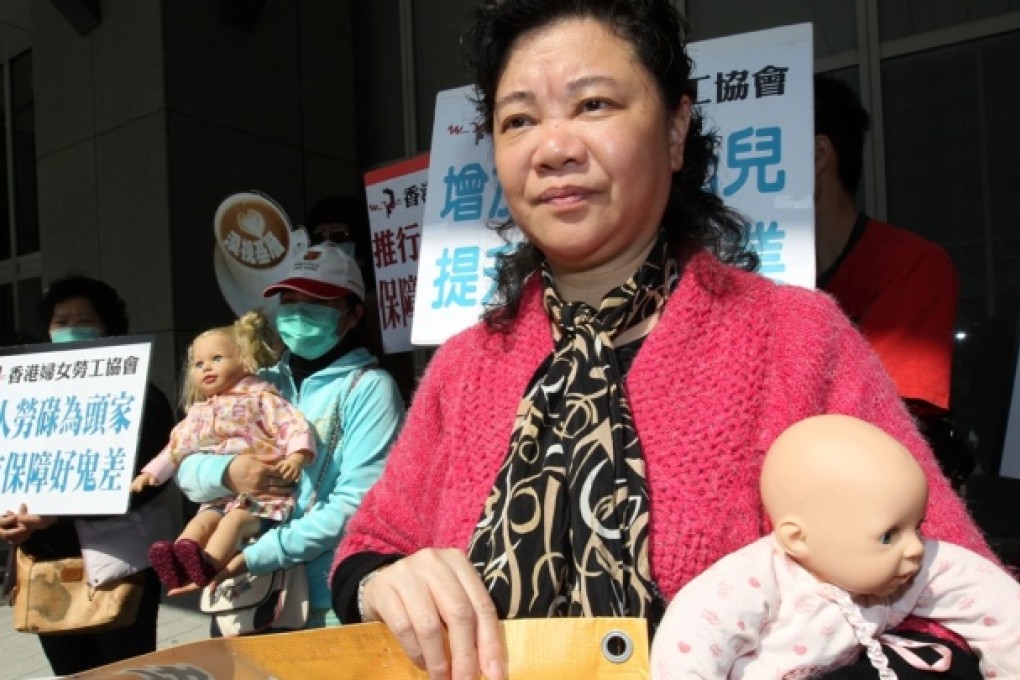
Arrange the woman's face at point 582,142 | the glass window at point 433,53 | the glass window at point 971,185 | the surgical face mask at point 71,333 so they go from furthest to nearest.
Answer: the glass window at point 433,53
the glass window at point 971,185
the surgical face mask at point 71,333
the woman's face at point 582,142

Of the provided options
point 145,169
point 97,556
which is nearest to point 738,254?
point 97,556

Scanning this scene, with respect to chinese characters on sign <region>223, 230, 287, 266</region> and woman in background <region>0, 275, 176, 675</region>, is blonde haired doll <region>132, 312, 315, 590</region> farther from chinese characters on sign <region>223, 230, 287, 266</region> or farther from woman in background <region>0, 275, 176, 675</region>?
chinese characters on sign <region>223, 230, 287, 266</region>

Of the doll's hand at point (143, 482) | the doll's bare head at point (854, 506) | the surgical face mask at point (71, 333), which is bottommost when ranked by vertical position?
the doll's hand at point (143, 482)

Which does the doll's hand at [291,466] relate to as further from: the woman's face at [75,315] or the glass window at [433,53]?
the glass window at [433,53]

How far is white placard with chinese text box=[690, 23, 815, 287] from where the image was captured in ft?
6.23

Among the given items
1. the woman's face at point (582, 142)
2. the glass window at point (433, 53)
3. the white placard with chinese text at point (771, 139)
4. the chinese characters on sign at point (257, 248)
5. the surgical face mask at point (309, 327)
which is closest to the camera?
the woman's face at point (582, 142)

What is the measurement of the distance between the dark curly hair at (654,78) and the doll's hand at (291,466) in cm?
118

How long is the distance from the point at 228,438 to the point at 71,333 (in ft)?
3.41

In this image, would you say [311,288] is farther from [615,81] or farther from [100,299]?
[615,81]

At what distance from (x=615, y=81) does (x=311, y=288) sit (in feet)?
5.42

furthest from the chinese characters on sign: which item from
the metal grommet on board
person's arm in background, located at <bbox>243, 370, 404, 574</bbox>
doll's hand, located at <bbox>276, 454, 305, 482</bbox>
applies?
the metal grommet on board

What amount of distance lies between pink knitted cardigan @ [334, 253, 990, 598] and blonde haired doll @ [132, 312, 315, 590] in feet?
3.85

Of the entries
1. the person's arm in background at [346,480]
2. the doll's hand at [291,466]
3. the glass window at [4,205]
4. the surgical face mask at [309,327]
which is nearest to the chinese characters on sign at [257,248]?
the surgical face mask at [309,327]

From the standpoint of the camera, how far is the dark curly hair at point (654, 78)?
1312 millimetres
